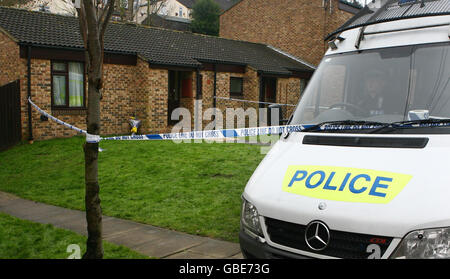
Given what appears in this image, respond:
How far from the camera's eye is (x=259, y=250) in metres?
3.17

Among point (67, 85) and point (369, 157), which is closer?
point (369, 157)

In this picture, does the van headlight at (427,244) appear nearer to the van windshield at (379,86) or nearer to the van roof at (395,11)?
the van windshield at (379,86)

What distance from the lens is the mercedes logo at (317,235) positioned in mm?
2774

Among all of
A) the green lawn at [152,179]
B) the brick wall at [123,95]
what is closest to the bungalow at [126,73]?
the brick wall at [123,95]

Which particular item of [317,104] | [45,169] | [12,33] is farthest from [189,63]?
[317,104]

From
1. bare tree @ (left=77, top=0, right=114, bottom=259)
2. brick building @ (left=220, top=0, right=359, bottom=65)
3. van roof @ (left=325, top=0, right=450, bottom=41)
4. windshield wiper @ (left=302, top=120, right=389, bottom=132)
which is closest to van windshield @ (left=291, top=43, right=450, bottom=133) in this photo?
windshield wiper @ (left=302, top=120, right=389, bottom=132)

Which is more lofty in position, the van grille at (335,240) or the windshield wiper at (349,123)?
the windshield wiper at (349,123)

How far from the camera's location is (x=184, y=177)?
9023mm

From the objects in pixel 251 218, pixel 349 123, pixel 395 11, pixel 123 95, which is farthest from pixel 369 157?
pixel 123 95

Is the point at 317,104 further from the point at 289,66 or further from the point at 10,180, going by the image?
the point at 289,66

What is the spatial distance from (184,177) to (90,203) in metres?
4.97

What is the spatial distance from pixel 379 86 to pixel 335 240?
183cm

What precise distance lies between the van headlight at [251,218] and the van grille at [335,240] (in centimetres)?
15

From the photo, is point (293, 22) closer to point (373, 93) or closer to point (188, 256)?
point (373, 93)
